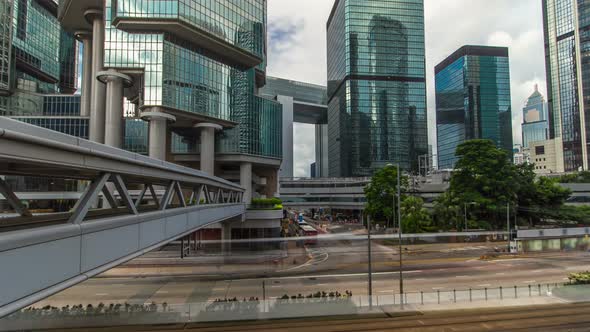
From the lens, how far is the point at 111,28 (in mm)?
49562

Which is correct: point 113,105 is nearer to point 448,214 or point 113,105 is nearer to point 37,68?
point 37,68

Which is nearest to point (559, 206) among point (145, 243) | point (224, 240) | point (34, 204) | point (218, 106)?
point (224, 240)

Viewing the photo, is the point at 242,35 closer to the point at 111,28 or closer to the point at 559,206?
the point at 111,28

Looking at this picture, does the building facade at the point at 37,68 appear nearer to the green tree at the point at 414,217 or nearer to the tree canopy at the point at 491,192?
the green tree at the point at 414,217

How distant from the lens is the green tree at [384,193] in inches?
2416

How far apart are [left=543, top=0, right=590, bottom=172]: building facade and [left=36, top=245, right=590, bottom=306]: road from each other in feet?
411

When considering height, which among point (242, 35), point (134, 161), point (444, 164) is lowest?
point (134, 161)

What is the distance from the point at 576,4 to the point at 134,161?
18615cm

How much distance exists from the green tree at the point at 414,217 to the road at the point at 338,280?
1513cm

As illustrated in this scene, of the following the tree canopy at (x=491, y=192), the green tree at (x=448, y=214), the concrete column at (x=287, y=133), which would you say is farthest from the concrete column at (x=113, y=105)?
the concrete column at (x=287, y=133)

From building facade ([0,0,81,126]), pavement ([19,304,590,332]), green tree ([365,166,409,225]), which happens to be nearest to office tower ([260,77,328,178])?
building facade ([0,0,81,126])

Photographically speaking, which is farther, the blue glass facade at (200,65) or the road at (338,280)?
the blue glass facade at (200,65)

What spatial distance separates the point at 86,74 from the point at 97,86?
10.5 meters

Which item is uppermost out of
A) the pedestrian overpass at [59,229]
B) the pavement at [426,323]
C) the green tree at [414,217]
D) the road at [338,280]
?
the pedestrian overpass at [59,229]
